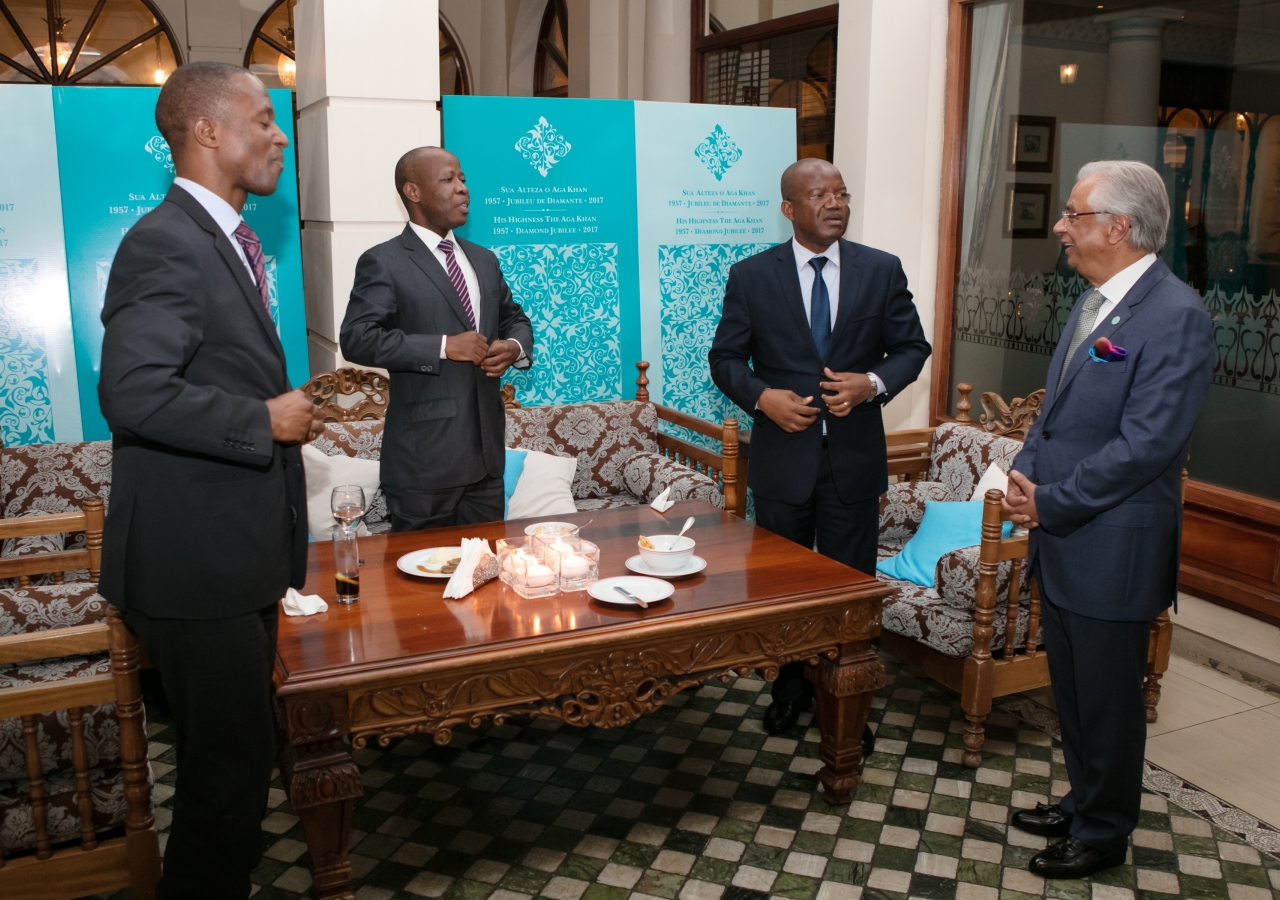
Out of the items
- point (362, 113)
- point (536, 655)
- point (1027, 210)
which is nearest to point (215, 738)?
point (536, 655)

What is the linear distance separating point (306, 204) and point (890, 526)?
292 cm

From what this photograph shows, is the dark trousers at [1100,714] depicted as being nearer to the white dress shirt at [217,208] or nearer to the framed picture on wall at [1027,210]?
the white dress shirt at [217,208]

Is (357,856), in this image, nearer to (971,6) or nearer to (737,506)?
(737,506)

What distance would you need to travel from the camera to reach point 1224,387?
437 centimetres

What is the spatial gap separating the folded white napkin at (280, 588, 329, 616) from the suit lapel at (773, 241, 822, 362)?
5.31ft

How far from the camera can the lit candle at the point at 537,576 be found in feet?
8.84

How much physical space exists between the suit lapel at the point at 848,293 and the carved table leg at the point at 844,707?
3.22 ft

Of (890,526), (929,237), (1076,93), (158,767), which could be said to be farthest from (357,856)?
(1076,93)

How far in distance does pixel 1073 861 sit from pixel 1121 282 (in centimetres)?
140

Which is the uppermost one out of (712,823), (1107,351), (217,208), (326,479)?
(217,208)

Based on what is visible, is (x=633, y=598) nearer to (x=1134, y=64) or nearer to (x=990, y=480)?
(x=990, y=480)

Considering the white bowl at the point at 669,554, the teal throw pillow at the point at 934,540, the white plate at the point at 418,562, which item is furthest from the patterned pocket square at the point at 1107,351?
the white plate at the point at 418,562

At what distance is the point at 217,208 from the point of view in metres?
2.00

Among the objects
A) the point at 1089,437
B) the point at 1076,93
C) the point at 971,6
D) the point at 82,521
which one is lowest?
the point at 82,521
